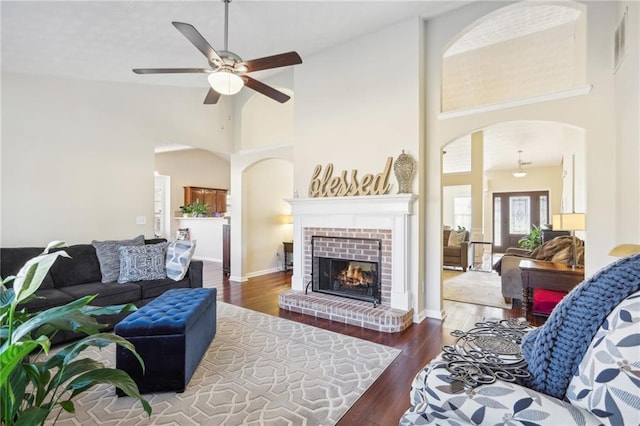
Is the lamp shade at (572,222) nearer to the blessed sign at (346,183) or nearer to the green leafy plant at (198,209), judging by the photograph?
the blessed sign at (346,183)

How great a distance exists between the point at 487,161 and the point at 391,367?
935cm

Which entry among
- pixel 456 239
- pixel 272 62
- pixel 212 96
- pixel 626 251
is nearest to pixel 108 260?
pixel 212 96

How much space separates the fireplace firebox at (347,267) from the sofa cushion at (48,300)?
2794 mm

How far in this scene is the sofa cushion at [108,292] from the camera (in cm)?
319

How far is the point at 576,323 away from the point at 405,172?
275 centimetres

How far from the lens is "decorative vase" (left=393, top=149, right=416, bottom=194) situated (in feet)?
12.2

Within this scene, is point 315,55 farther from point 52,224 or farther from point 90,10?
point 52,224

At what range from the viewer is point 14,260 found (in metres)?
3.27

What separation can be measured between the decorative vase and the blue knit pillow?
262 cm

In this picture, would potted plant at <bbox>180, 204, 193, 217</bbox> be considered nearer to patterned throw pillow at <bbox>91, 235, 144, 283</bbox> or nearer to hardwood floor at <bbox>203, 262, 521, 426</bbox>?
hardwood floor at <bbox>203, 262, 521, 426</bbox>

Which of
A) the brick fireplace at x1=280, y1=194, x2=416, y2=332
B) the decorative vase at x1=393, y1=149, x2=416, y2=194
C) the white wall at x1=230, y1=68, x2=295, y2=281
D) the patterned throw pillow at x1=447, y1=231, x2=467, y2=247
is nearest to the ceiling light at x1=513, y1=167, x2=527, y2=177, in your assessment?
the patterned throw pillow at x1=447, y1=231, x2=467, y2=247

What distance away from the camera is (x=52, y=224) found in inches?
155

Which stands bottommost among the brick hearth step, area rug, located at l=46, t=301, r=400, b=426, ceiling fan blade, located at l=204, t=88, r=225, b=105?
area rug, located at l=46, t=301, r=400, b=426

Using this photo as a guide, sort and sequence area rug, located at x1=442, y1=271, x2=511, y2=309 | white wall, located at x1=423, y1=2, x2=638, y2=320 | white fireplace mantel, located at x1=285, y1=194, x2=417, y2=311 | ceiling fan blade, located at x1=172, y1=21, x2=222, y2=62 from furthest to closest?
area rug, located at x1=442, y1=271, x2=511, y2=309 → white fireplace mantel, located at x1=285, y1=194, x2=417, y2=311 → white wall, located at x1=423, y1=2, x2=638, y2=320 → ceiling fan blade, located at x1=172, y1=21, x2=222, y2=62
